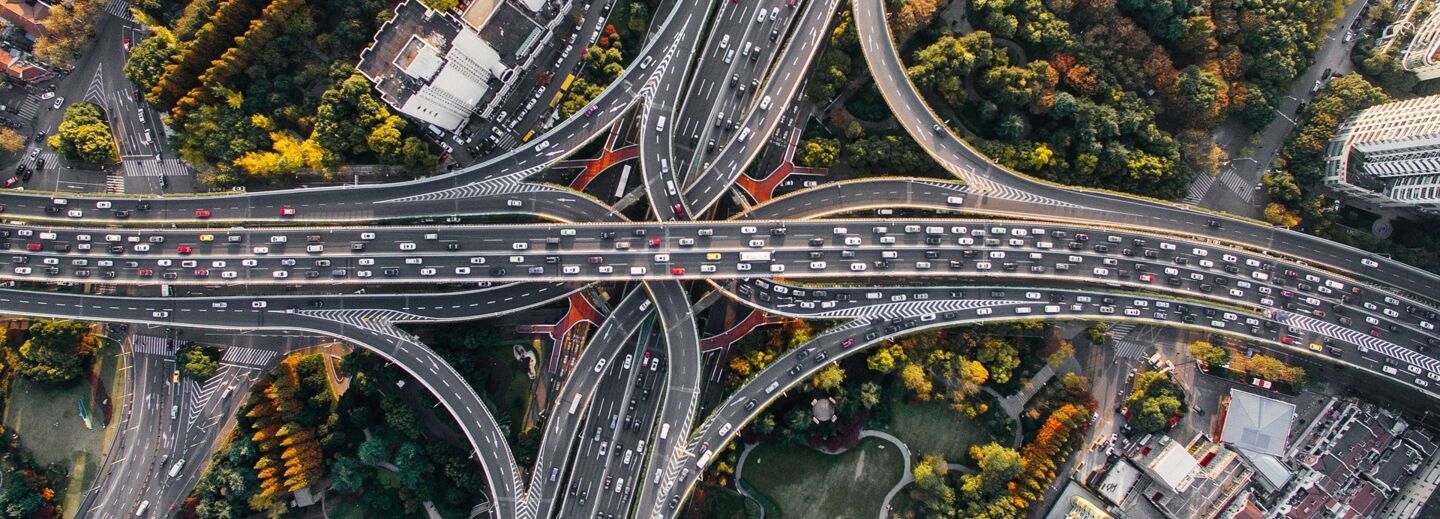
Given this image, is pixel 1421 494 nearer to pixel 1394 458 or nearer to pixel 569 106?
pixel 1394 458

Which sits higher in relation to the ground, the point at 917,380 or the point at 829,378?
the point at 917,380

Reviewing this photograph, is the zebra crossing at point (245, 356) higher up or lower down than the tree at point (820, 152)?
lower down

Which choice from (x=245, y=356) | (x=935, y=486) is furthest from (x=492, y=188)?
(x=935, y=486)

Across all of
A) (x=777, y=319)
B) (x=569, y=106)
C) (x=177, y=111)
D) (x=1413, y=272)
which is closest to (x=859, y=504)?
(x=777, y=319)

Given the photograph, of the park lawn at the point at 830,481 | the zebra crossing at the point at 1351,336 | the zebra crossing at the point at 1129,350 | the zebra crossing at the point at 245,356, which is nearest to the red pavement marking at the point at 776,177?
the park lawn at the point at 830,481

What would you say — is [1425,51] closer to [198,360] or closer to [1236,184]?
[1236,184]

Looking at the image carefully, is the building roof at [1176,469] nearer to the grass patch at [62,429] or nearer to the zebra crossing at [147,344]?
the zebra crossing at [147,344]
